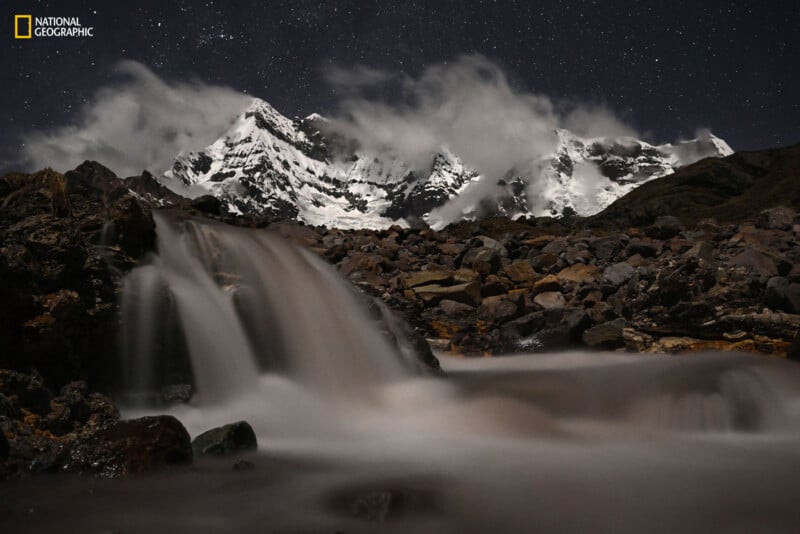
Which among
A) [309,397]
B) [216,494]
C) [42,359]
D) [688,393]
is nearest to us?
[216,494]

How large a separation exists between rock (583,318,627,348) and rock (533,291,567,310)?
171cm

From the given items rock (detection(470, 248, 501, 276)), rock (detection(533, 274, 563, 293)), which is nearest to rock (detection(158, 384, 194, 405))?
rock (detection(533, 274, 563, 293))

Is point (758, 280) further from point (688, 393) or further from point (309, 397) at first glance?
point (309, 397)

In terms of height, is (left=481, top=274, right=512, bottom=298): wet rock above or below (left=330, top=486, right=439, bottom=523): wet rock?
above

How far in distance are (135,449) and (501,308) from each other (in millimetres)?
10330

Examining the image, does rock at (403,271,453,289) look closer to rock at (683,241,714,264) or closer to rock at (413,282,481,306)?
rock at (413,282,481,306)

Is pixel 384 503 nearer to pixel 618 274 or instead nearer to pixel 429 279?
pixel 429 279

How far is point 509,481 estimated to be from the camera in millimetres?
5066

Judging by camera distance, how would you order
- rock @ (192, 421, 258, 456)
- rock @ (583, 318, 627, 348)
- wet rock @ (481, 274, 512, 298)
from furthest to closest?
wet rock @ (481, 274, 512, 298)
rock @ (583, 318, 627, 348)
rock @ (192, 421, 258, 456)

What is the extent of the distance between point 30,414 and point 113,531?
113 inches

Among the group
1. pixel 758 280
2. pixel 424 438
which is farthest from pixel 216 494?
pixel 758 280

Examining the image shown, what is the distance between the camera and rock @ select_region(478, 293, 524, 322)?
535 inches

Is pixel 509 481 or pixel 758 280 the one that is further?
pixel 758 280

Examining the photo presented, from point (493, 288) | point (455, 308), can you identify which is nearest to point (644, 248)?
point (493, 288)
